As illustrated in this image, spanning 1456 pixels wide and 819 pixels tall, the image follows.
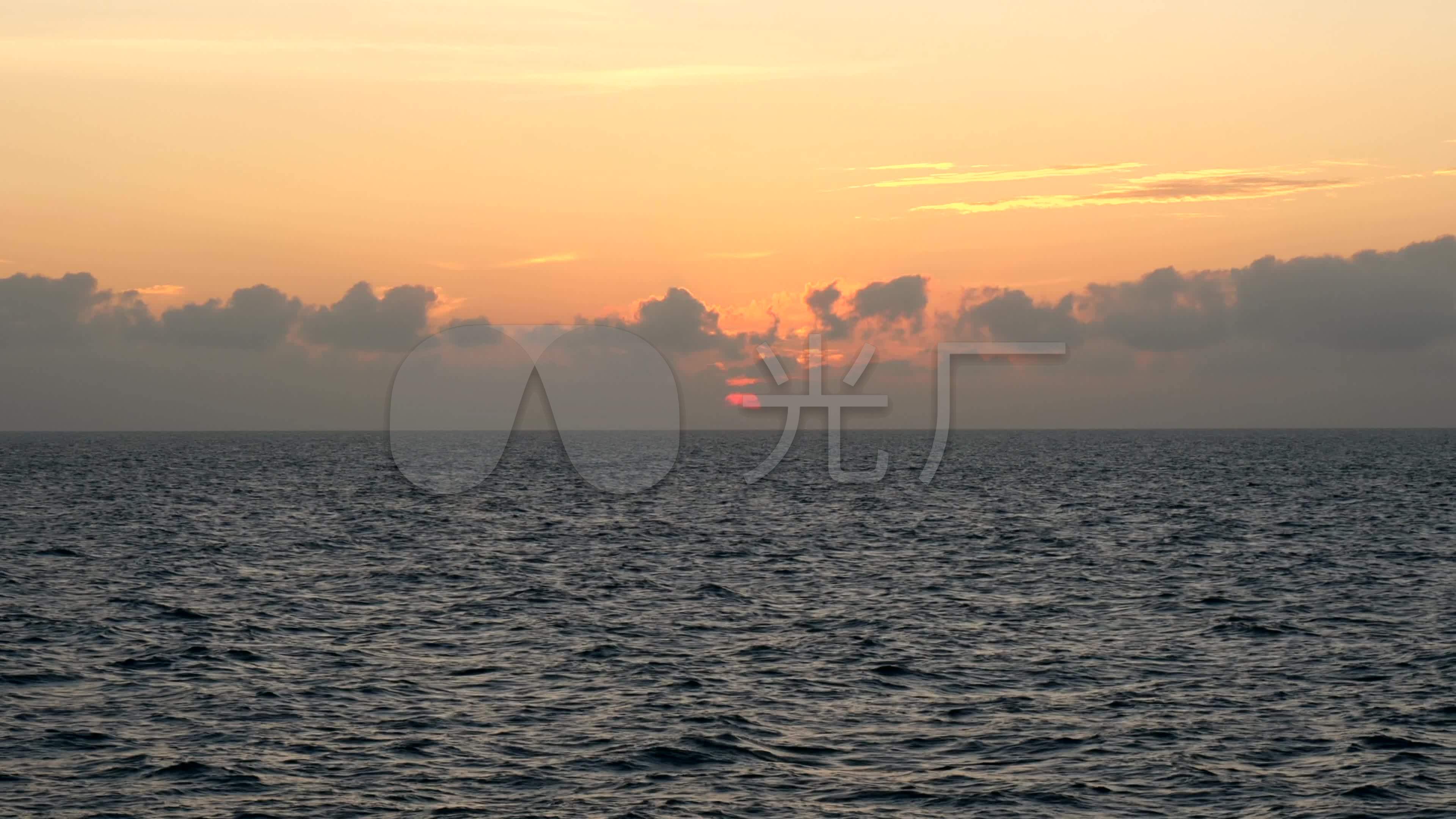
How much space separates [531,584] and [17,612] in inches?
692

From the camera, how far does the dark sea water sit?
22812 millimetres

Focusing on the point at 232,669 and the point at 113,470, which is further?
the point at 113,470

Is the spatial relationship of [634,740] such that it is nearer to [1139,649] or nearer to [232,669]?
[232,669]

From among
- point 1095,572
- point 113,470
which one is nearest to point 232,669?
point 1095,572

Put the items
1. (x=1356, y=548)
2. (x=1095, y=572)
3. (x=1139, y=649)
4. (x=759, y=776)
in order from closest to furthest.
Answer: (x=759, y=776)
(x=1139, y=649)
(x=1095, y=572)
(x=1356, y=548)

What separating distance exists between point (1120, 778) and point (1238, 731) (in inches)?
176

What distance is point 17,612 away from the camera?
40.8 m

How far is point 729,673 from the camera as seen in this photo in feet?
106

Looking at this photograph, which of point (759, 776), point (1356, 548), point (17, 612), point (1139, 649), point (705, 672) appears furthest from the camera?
point (1356, 548)

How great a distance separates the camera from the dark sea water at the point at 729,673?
22.8 m

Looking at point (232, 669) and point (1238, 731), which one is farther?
point (232, 669)

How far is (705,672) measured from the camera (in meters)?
32.3

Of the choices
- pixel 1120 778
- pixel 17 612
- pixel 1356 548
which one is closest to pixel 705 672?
pixel 1120 778

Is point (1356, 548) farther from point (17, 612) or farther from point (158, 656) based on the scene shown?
point (17, 612)
